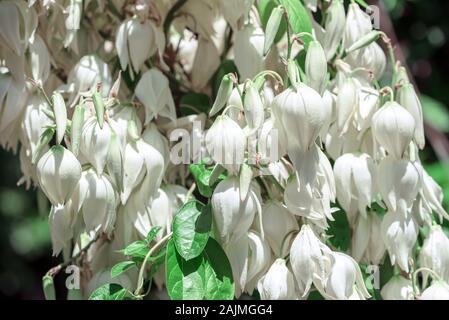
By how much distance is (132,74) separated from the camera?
3.28 ft

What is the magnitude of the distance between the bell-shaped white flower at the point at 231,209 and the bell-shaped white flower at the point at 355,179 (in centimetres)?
12

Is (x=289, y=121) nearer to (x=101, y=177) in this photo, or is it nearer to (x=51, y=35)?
(x=101, y=177)

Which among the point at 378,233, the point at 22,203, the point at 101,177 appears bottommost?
the point at 22,203

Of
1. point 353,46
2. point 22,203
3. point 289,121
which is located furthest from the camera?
point 22,203

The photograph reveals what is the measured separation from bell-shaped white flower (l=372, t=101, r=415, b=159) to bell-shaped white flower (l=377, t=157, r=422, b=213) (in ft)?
0.04

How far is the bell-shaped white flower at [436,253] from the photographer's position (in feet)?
3.18

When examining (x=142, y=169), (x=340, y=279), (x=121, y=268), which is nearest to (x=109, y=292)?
(x=121, y=268)

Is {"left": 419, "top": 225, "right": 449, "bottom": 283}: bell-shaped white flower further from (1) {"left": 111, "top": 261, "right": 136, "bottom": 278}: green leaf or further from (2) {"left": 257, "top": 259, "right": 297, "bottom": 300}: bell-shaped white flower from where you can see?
(1) {"left": 111, "top": 261, "right": 136, "bottom": 278}: green leaf

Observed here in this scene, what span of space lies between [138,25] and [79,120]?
195 mm

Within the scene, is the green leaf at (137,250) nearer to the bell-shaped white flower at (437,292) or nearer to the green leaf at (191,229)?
the green leaf at (191,229)

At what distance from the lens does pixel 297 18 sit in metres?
0.94

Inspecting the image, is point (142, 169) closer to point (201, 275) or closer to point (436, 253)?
point (201, 275)

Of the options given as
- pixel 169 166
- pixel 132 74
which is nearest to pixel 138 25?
pixel 132 74

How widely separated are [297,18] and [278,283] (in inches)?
11.1
